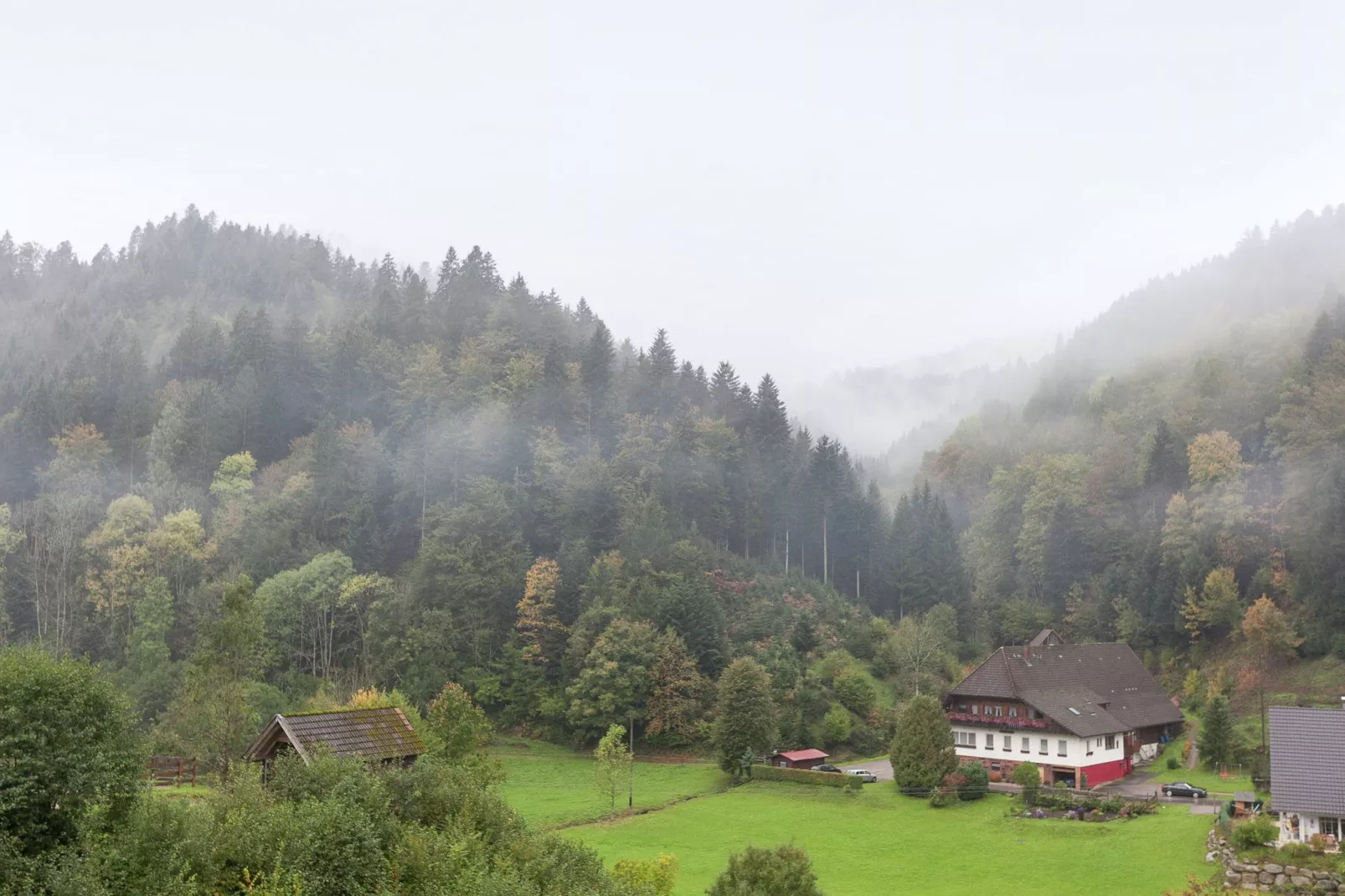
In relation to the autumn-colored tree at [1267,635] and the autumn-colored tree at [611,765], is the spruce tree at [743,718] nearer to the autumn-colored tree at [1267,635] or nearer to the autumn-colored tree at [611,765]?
the autumn-colored tree at [611,765]

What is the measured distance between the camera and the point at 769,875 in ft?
77.2

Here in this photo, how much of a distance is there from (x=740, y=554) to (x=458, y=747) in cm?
4729

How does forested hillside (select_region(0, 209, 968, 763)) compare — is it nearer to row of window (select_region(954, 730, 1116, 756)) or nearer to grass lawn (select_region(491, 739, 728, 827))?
grass lawn (select_region(491, 739, 728, 827))

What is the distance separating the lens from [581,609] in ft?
208

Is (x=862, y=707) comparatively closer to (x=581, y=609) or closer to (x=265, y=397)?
(x=581, y=609)

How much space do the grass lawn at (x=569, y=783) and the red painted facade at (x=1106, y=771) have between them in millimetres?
17535

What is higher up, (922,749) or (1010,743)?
(922,749)

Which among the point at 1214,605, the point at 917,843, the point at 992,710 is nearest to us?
the point at 917,843

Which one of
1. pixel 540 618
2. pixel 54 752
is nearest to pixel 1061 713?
pixel 540 618

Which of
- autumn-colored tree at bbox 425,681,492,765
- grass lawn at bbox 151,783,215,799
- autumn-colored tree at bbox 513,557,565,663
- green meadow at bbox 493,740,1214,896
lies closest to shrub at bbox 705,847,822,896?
green meadow at bbox 493,740,1214,896

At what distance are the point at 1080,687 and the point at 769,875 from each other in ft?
112

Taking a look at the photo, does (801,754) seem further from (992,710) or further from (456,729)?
(456,729)

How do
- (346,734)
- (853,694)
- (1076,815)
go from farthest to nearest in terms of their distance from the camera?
(853,694), (1076,815), (346,734)

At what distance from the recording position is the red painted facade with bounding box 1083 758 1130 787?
151ft
